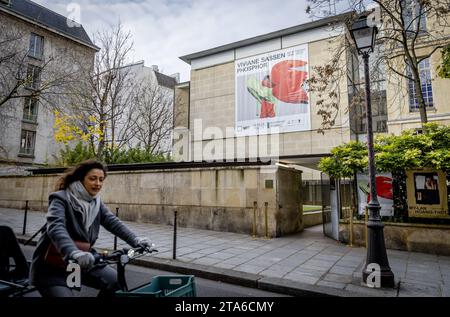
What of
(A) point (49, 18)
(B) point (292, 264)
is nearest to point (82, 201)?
(B) point (292, 264)

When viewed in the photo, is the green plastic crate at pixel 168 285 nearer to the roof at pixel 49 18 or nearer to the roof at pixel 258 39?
the roof at pixel 258 39

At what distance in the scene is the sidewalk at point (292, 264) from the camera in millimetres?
4820

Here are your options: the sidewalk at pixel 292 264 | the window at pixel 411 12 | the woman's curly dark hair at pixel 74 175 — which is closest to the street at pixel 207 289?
the sidewalk at pixel 292 264

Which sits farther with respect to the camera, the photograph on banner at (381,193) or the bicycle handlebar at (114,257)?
the photograph on banner at (381,193)

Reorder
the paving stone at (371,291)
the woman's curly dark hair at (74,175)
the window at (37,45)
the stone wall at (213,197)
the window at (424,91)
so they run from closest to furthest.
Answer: the woman's curly dark hair at (74,175) < the paving stone at (371,291) < the stone wall at (213,197) < the window at (424,91) < the window at (37,45)

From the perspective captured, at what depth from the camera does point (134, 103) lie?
21219 mm

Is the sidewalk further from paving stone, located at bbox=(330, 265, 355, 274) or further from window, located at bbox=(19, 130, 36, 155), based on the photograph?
window, located at bbox=(19, 130, 36, 155)

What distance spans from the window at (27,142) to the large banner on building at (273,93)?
64.7 ft

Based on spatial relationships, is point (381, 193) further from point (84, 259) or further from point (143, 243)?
point (84, 259)

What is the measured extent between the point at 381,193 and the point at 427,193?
3.60 ft

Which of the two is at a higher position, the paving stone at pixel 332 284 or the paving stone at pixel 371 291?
the paving stone at pixel 332 284

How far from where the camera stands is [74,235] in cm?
259

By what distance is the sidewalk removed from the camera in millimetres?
4820

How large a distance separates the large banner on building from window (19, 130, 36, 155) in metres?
19.7
